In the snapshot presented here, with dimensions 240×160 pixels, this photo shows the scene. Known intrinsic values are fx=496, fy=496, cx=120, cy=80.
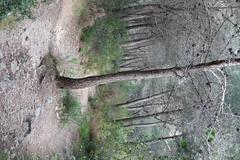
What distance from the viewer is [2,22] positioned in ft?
25.9

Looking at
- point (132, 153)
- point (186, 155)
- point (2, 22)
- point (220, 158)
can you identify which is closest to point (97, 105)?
point (132, 153)

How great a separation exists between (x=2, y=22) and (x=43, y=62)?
1.56m

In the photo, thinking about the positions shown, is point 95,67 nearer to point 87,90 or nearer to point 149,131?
point 87,90

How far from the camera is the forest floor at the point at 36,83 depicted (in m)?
8.26

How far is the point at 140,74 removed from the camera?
327 inches

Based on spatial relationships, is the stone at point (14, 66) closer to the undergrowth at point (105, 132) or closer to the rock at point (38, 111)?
the rock at point (38, 111)

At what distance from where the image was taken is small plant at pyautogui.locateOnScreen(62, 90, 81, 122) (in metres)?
10.2

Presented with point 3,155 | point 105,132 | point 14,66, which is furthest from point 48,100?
point 105,132

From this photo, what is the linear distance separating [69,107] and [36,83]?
153 centimetres

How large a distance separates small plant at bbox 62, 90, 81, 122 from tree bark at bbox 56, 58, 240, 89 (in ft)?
2.35

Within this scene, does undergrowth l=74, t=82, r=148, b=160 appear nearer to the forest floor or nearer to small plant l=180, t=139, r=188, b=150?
the forest floor

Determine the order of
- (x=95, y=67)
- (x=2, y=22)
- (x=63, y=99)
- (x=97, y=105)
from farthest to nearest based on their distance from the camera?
(x=97, y=105)
(x=95, y=67)
(x=63, y=99)
(x=2, y=22)

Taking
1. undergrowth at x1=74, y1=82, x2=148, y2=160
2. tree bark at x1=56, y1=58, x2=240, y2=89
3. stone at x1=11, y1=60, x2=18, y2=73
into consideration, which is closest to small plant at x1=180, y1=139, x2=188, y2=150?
undergrowth at x1=74, y1=82, x2=148, y2=160

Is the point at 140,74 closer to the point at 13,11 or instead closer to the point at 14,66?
the point at 14,66
